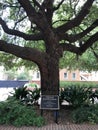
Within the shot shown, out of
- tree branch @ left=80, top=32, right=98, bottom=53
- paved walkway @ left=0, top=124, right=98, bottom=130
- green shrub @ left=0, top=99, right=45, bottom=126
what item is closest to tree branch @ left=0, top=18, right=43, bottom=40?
tree branch @ left=80, top=32, right=98, bottom=53

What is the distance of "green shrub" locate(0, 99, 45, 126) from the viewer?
28.5 feet

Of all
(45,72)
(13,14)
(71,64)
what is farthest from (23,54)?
(71,64)

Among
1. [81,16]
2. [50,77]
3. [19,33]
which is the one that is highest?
[81,16]

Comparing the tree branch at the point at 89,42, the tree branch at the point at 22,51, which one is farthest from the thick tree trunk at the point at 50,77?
the tree branch at the point at 89,42

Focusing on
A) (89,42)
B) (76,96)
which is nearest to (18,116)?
(76,96)

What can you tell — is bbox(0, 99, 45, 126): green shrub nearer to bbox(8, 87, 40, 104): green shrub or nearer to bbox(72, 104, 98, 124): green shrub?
bbox(72, 104, 98, 124): green shrub

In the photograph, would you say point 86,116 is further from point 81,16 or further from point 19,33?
point 19,33

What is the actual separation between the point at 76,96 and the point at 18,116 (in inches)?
146

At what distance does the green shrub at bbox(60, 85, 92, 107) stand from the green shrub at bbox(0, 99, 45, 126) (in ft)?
9.84

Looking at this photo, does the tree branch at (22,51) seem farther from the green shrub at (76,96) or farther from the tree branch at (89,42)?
the green shrub at (76,96)

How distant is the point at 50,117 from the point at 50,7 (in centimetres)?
465

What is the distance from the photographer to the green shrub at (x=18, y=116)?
28.5ft

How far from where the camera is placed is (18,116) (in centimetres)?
895

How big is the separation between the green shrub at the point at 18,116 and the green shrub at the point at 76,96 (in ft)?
9.84
